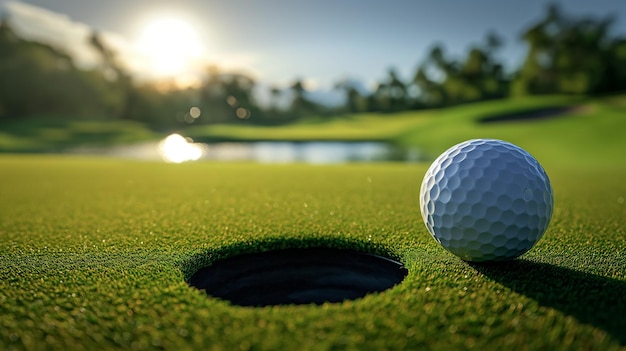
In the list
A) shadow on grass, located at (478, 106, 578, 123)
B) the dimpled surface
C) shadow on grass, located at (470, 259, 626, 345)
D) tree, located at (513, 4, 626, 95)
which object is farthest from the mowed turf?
tree, located at (513, 4, 626, 95)

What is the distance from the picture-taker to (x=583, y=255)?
2.88m

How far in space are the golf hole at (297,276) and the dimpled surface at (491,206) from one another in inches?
17.1

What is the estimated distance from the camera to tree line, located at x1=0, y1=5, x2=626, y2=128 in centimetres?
3816

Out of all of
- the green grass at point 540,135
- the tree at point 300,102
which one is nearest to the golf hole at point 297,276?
the green grass at point 540,135

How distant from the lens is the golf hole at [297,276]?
8.30 ft

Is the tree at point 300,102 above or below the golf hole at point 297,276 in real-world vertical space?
above

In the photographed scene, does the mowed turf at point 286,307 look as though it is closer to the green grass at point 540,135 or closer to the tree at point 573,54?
the green grass at point 540,135

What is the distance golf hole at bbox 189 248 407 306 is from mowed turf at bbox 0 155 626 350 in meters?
0.10

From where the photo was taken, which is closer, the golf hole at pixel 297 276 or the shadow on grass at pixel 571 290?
the shadow on grass at pixel 571 290

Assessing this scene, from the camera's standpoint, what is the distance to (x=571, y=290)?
7.38 feet

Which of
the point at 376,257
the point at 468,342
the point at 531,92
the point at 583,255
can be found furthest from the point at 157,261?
the point at 531,92

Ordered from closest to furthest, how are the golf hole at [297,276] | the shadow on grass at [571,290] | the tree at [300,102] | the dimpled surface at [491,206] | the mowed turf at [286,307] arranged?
1. the mowed turf at [286,307]
2. the shadow on grass at [571,290]
3. the golf hole at [297,276]
4. the dimpled surface at [491,206]
5. the tree at [300,102]

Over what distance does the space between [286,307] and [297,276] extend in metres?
0.76

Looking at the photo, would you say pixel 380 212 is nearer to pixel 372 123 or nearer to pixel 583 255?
pixel 583 255
